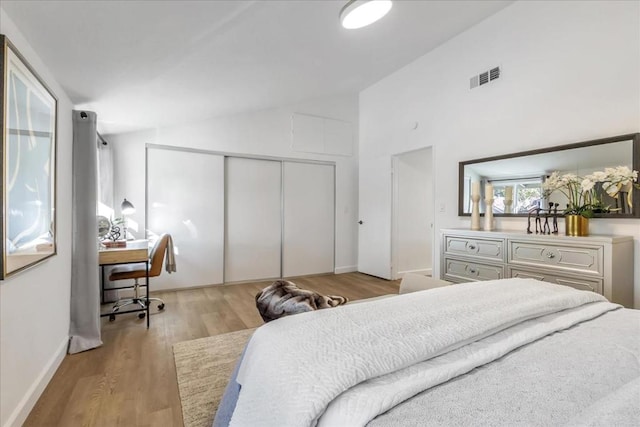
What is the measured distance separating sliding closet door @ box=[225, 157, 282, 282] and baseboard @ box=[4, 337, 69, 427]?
227cm

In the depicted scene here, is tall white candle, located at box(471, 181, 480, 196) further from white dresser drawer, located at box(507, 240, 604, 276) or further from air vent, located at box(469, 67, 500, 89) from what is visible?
air vent, located at box(469, 67, 500, 89)

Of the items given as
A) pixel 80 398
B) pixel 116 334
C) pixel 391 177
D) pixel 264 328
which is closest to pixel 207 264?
pixel 116 334

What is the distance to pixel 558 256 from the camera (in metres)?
2.12

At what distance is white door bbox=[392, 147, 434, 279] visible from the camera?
14.6 feet

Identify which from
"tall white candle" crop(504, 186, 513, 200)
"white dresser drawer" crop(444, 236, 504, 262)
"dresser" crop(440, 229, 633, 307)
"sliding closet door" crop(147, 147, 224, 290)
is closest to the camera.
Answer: "dresser" crop(440, 229, 633, 307)

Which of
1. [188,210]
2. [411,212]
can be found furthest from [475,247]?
[188,210]

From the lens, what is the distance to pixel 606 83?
2227 millimetres

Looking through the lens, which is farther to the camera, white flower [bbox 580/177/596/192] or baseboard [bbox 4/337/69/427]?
white flower [bbox 580/177/596/192]

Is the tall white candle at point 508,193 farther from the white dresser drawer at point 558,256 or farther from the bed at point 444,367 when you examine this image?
the bed at point 444,367

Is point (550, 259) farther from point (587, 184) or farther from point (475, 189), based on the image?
point (475, 189)

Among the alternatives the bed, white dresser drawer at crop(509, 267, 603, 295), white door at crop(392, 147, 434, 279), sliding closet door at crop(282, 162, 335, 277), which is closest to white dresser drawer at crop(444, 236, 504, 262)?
white dresser drawer at crop(509, 267, 603, 295)

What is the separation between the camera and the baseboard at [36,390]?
1.46 meters

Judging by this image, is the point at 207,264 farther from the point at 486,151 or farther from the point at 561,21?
the point at 561,21

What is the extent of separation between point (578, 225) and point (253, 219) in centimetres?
374
